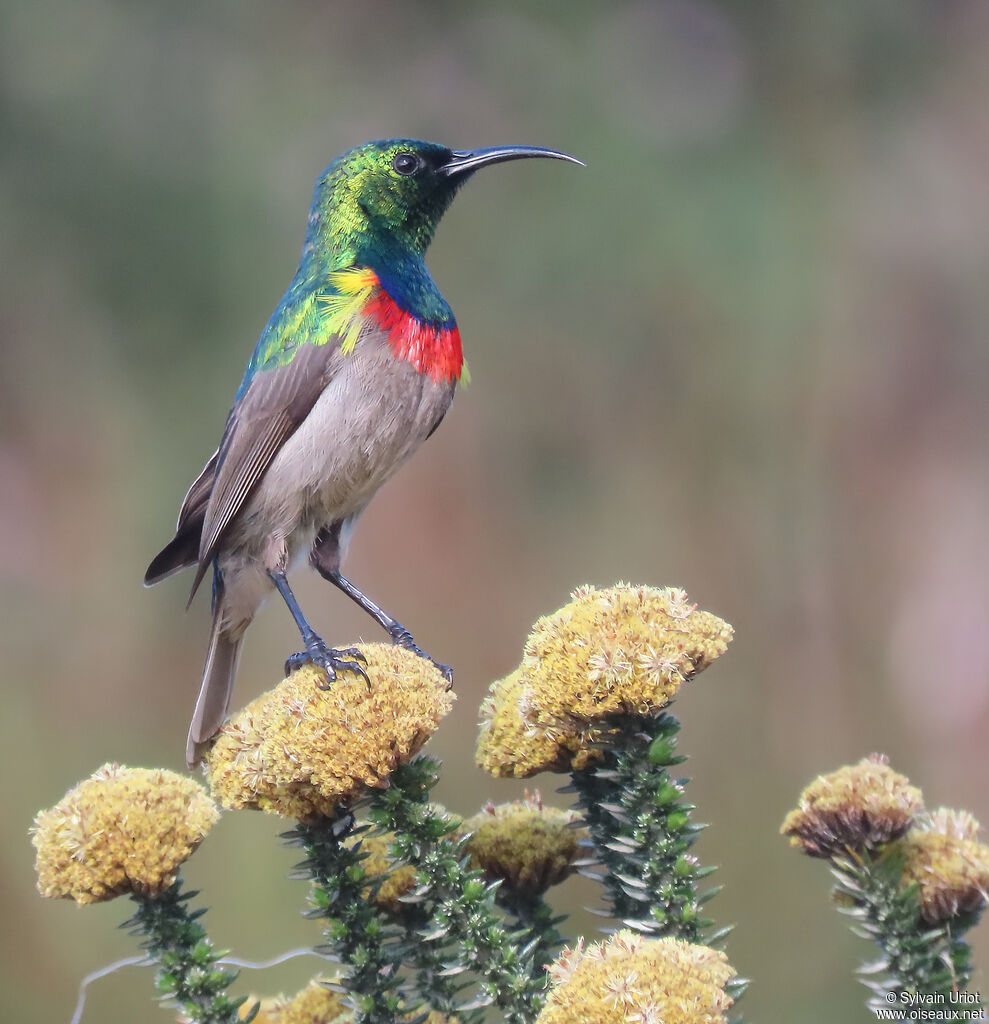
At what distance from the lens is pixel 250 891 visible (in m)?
3.97

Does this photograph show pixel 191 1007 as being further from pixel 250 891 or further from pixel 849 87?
pixel 849 87

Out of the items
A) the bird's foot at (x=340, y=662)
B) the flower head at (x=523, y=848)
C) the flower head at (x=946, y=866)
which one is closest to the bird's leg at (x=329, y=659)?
the bird's foot at (x=340, y=662)

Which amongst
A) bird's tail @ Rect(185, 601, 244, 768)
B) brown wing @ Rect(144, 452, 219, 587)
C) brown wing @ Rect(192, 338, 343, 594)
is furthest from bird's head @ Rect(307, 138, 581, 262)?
bird's tail @ Rect(185, 601, 244, 768)

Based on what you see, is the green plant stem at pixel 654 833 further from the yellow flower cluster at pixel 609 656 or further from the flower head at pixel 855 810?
the flower head at pixel 855 810

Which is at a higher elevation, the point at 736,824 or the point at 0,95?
the point at 0,95

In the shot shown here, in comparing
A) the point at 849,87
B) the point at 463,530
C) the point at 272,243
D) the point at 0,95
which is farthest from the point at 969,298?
the point at 0,95

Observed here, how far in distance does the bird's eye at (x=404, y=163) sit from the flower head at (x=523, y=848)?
1742 mm

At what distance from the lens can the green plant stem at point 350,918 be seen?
136cm

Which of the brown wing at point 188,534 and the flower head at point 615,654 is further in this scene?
the brown wing at point 188,534

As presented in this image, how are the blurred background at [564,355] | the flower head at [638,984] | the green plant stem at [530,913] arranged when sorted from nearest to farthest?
1. the flower head at [638,984]
2. the green plant stem at [530,913]
3. the blurred background at [564,355]

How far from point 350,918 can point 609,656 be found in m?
0.42

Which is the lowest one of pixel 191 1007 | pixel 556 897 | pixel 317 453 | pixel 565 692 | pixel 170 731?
pixel 191 1007

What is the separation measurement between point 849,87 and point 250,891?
11.8ft

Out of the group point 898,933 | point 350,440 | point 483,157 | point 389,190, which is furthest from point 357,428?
point 898,933
